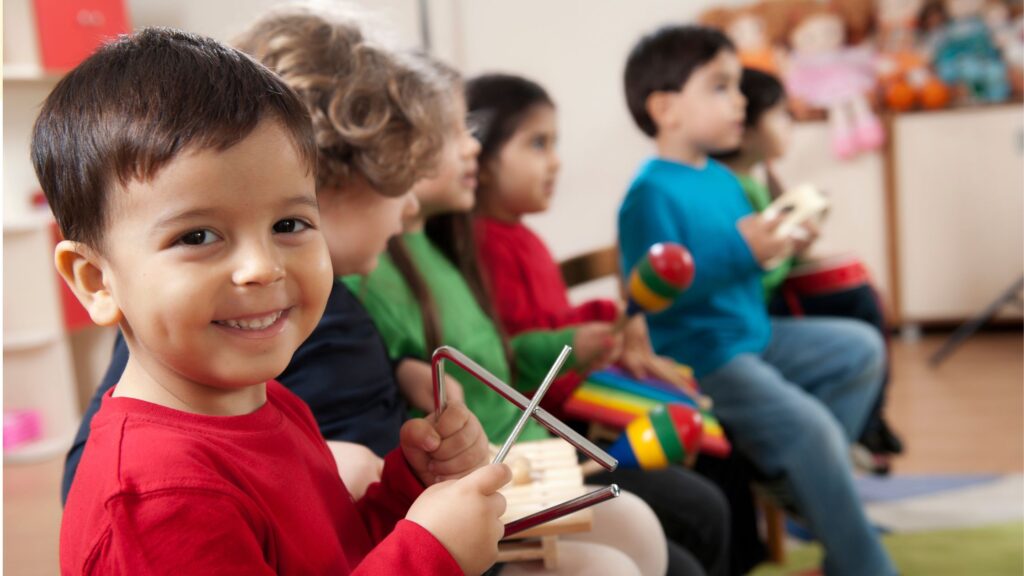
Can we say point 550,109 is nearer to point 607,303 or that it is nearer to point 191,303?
point 607,303

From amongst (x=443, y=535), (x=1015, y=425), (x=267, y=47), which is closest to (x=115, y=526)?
(x=443, y=535)

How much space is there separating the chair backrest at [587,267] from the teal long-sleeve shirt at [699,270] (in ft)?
0.12

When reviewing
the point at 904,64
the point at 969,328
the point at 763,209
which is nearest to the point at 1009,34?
the point at 904,64

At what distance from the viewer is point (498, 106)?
1.49 metres

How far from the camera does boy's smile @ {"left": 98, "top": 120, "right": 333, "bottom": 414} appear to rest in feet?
1.70

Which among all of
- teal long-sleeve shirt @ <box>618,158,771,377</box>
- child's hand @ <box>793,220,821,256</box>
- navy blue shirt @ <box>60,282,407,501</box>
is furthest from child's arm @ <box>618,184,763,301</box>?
navy blue shirt @ <box>60,282,407,501</box>

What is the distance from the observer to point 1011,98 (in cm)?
324

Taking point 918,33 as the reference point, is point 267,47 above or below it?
above

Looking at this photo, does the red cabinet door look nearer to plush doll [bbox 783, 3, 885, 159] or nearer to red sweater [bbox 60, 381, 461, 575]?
plush doll [bbox 783, 3, 885, 159]

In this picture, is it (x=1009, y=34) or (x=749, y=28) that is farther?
(x=749, y=28)

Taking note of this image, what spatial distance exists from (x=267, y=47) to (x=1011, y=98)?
299cm

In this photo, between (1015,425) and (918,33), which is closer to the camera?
(1015,425)

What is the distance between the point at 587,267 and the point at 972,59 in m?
2.27

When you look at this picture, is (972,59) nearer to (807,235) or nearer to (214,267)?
(807,235)
